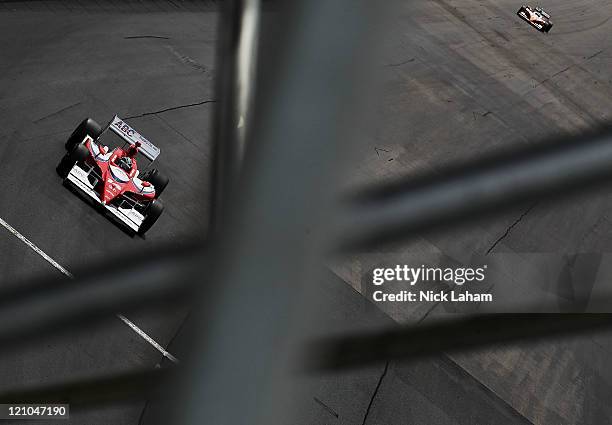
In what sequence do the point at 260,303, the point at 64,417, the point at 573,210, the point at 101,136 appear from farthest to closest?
the point at 573,210, the point at 101,136, the point at 64,417, the point at 260,303

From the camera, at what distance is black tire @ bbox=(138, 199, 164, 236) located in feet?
48.9

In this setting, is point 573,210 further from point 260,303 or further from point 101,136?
point 260,303

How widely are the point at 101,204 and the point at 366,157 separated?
6764 mm

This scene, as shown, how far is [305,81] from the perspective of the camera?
1.45 metres

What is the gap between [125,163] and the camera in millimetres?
15203

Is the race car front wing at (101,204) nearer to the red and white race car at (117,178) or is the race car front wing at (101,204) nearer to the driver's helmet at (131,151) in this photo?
the red and white race car at (117,178)

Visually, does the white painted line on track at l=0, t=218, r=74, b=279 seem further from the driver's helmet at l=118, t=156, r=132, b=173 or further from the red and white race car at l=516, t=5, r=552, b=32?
the red and white race car at l=516, t=5, r=552, b=32

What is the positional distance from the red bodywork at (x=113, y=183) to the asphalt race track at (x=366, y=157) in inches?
26.1

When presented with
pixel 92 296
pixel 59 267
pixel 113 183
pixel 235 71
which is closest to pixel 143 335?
pixel 59 267

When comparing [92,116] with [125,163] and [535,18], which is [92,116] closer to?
[125,163]

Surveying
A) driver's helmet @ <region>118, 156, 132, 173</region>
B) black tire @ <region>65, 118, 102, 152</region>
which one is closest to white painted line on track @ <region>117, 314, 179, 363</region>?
driver's helmet @ <region>118, 156, 132, 173</region>

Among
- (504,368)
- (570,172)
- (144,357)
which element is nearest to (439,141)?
(504,368)

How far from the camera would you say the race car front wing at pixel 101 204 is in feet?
48.8

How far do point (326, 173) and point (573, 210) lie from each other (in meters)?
19.9
